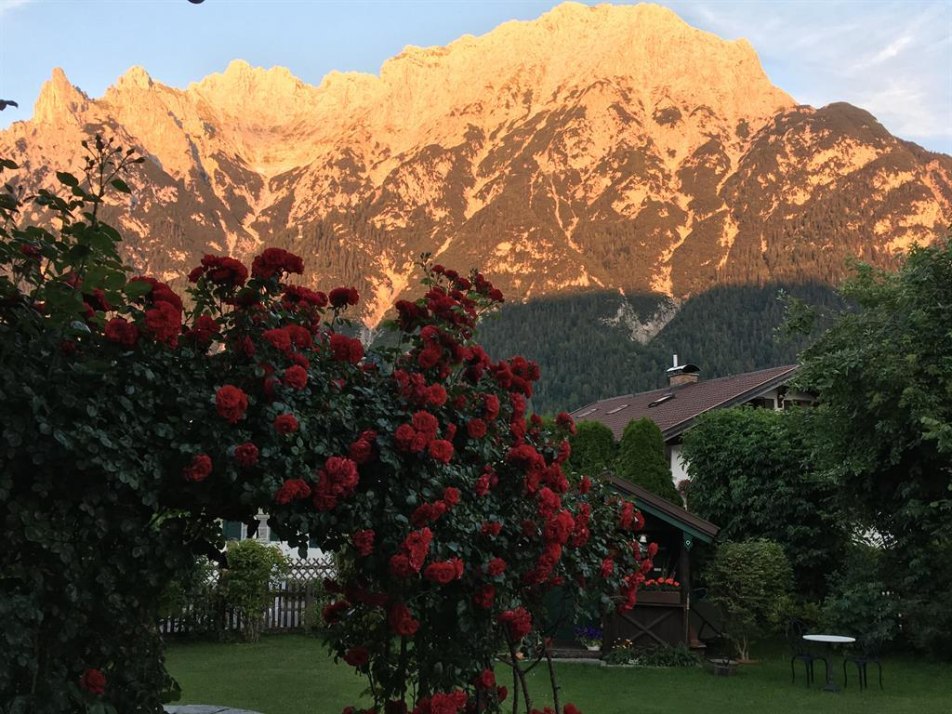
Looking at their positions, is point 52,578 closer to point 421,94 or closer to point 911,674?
point 911,674

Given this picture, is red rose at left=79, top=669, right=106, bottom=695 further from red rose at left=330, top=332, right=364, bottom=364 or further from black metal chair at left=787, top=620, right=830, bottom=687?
black metal chair at left=787, top=620, right=830, bottom=687

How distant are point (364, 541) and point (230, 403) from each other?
0.78m

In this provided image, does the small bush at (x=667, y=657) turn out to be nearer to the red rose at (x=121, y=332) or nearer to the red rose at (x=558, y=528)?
the red rose at (x=558, y=528)

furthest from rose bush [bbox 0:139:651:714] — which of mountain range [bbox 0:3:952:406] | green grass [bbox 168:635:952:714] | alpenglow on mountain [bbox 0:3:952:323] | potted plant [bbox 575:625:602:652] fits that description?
alpenglow on mountain [bbox 0:3:952:323]

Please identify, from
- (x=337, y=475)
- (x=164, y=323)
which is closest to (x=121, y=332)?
(x=164, y=323)

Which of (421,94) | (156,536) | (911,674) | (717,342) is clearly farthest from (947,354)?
(421,94)

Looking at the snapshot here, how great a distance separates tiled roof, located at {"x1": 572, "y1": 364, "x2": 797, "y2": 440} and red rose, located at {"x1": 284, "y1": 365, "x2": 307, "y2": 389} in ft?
69.5

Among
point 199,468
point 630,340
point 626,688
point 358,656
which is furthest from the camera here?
point 630,340

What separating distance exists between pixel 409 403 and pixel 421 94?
176 m

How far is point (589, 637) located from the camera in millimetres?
15695

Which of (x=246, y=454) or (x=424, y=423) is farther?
(x=424, y=423)

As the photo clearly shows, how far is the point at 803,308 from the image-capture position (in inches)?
634

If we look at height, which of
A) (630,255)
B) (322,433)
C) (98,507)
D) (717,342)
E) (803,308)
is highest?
(630,255)

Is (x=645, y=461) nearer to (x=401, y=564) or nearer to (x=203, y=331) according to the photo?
(x=401, y=564)
